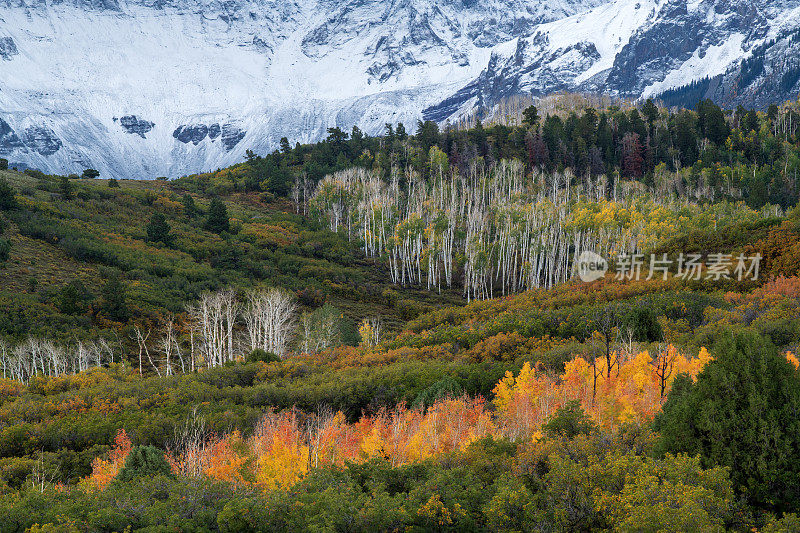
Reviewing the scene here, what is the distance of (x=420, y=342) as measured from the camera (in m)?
43.7

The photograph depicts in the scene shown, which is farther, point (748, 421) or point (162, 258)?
point (162, 258)

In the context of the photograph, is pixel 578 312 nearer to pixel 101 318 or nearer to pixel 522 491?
pixel 522 491

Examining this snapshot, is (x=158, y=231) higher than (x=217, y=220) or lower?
lower

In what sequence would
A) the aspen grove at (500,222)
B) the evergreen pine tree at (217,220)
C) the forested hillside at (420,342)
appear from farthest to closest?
1. the evergreen pine tree at (217,220)
2. the aspen grove at (500,222)
3. the forested hillside at (420,342)

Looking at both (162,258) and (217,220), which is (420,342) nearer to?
(162,258)

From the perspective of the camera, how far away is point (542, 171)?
10550 cm

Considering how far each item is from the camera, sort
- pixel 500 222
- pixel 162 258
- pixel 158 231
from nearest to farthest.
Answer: pixel 162 258
pixel 158 231
pixel 500 222

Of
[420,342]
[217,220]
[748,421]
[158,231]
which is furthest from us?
[217,220]

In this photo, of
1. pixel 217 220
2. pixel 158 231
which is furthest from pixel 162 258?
pixel 217 220

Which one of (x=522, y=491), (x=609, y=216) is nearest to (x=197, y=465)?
(x=522, y=491)

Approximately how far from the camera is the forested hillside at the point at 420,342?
14.0m

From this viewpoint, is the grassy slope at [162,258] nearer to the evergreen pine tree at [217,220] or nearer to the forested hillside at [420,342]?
the forested hillside at [420,342]

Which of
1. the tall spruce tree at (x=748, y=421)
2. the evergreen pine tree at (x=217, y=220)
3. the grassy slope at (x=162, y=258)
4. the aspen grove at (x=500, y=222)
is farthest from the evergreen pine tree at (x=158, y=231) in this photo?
the tall spruce tree at (x=748, y=421)

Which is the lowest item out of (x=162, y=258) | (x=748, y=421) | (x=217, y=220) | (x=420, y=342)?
(x=420, y=342)
